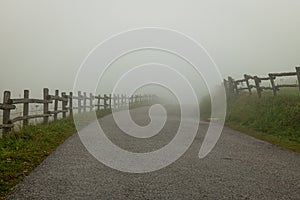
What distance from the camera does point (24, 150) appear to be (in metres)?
8.33

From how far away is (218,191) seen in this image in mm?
5512

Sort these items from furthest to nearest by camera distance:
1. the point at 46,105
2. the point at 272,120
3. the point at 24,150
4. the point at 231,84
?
1. the point at 231,84
2. the point at 272,120
3. the point at 46,105
4. the point at 24,150

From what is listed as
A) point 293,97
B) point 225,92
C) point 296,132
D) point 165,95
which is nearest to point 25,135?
point 296,132

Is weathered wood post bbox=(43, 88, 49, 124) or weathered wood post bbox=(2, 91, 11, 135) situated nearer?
weathered wood post bbox=(2, 91, 11, 135)

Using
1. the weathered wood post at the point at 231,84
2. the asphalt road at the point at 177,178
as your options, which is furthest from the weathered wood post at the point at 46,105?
the weathered wood post at the point at 231,84

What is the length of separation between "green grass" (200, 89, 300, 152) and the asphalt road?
274 centimetres

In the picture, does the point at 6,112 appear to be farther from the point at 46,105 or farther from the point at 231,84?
the point at 231,84

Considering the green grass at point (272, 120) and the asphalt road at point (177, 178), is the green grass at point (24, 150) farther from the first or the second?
the green grass at point (272, 120)

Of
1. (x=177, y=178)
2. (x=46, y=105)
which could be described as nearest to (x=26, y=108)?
(x=46, y=105)

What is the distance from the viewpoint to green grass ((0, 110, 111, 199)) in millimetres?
6046

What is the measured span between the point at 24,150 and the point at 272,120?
396 inches

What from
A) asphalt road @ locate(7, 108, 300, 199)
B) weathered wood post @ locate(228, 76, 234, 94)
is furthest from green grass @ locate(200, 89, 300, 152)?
weathered wood post @ locate(228, 76, 234, 94)

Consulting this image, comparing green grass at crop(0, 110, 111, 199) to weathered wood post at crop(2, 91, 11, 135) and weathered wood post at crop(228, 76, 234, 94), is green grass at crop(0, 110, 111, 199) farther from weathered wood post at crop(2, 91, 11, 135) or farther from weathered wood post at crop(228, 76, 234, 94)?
weathered wood post at crop(228, 76, 234, 94)

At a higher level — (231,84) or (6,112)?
(231,84)
